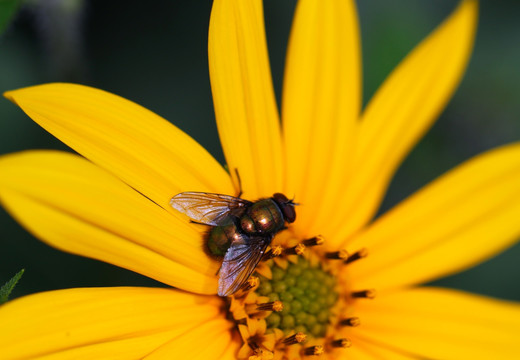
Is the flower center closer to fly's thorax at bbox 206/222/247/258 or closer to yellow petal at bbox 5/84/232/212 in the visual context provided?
fly's thorax at bbox 206/222/247/258

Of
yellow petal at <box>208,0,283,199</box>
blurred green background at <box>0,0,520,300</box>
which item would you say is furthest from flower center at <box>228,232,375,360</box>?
blurred green background at <box>0,0,520,300</box>

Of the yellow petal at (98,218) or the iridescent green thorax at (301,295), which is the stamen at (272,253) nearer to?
the iridescent green thorax at (301,295)

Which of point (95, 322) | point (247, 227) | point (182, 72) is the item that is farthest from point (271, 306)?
point (182, 72)

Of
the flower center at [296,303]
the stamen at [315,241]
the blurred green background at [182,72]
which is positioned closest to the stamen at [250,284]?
the flower center at [296,303]

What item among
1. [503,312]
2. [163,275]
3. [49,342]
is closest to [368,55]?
[503,312]

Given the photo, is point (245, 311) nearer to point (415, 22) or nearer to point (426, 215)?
point (426, 215)

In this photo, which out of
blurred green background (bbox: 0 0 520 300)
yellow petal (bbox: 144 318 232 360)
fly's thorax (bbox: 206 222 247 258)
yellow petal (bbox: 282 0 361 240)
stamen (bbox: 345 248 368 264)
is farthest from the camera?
blurred green background (bbox: 0 0 520 300)

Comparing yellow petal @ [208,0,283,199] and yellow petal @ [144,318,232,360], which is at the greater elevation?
yellow petal @ [208,0,283,199]
